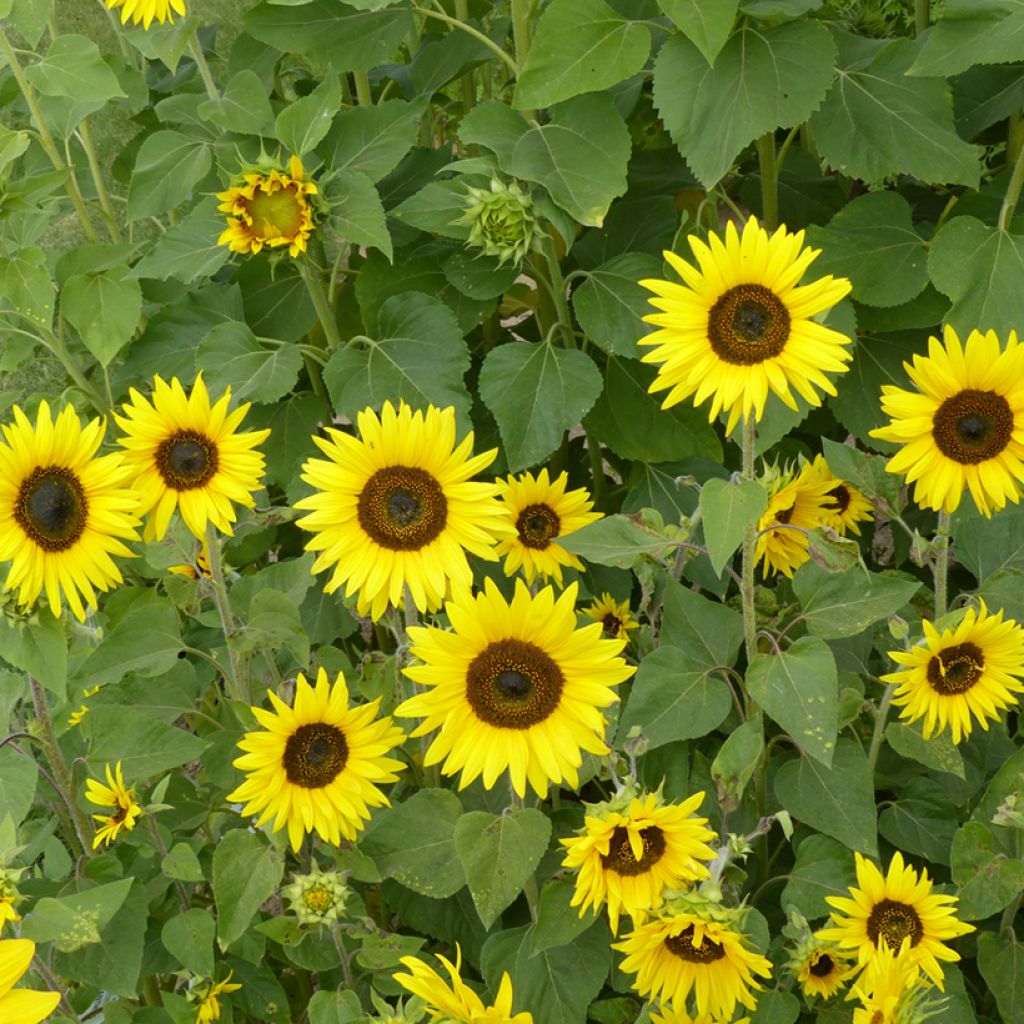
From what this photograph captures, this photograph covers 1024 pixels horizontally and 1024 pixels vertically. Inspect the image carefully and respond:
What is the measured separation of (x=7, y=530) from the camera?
Answer: 96 centimetres

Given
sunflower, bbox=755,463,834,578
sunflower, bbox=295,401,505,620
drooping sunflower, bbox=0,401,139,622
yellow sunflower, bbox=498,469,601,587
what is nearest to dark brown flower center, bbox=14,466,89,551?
drooping sunflower, bbox=0,401,139,622

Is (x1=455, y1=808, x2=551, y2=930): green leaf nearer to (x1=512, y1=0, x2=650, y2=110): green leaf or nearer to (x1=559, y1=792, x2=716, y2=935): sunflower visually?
(x1=559, y1=792, x2=716, y2=935): sunflower

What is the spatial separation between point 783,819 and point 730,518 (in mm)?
239

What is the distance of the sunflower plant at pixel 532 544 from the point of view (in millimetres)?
926

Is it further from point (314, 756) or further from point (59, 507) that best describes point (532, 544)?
point (59, 507)

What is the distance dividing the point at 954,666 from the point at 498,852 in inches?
16.4

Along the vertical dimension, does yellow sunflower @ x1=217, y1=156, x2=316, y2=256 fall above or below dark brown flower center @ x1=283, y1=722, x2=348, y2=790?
above

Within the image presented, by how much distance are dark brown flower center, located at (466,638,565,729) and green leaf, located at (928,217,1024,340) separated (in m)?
0.63

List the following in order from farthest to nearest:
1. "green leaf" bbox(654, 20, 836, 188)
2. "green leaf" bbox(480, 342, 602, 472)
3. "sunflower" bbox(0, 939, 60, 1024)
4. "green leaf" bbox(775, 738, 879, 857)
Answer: "green leaf" bbox(480, 342, 602, 472) < "green leaf" bbox(654, 20, 836, 188) < "green leaf" bbox(775, 738, 879, 857) < "sunflower" bbox(0, 939, 60, 1024)

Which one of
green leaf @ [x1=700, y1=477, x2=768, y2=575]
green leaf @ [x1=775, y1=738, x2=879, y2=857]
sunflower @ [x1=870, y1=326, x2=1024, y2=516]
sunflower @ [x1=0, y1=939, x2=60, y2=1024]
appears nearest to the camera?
sunflower @ [x1=0, y1=939, x2=60, y2=1024]

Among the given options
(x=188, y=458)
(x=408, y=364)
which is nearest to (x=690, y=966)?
(x=188, y=458)

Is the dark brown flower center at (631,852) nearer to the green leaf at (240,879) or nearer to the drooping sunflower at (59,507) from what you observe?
the green leaf at (240,879)

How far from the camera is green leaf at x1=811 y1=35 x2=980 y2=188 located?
1.24 metres

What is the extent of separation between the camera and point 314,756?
3.24 feet
